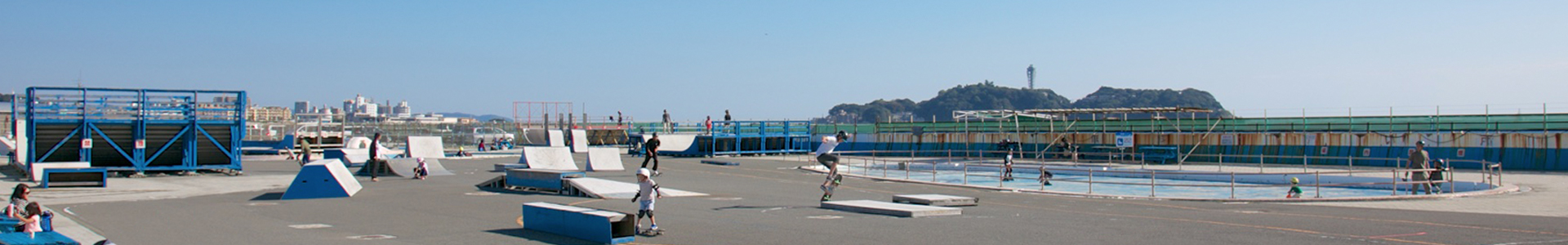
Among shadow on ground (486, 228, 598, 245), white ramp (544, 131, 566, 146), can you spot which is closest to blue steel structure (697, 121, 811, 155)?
white ramp (544, 131, 566, 146)

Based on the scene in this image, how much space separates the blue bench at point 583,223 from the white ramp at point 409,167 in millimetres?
16313

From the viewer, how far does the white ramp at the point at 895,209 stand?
1684 cm

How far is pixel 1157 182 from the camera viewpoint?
32844 millimetres

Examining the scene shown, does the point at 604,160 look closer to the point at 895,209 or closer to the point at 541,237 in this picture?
the point at 895,209

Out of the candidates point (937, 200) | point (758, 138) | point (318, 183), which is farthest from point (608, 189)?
point (758, 138)

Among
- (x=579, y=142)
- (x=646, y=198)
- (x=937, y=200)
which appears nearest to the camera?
(x=646, y=198)

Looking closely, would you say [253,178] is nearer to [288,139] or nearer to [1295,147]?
[288,139]

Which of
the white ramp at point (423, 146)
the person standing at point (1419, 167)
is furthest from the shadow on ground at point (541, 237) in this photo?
the white ramp at point (423, 146)

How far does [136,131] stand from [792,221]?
21.8 meters

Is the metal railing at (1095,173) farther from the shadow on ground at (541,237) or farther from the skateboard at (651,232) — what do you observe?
the shadow on ground at (541,237)

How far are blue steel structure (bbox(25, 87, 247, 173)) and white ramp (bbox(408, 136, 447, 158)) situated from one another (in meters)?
7.59

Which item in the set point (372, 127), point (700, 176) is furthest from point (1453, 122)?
point (372, 127)

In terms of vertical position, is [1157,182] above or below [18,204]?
below

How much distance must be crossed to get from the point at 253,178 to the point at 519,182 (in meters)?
9.55
